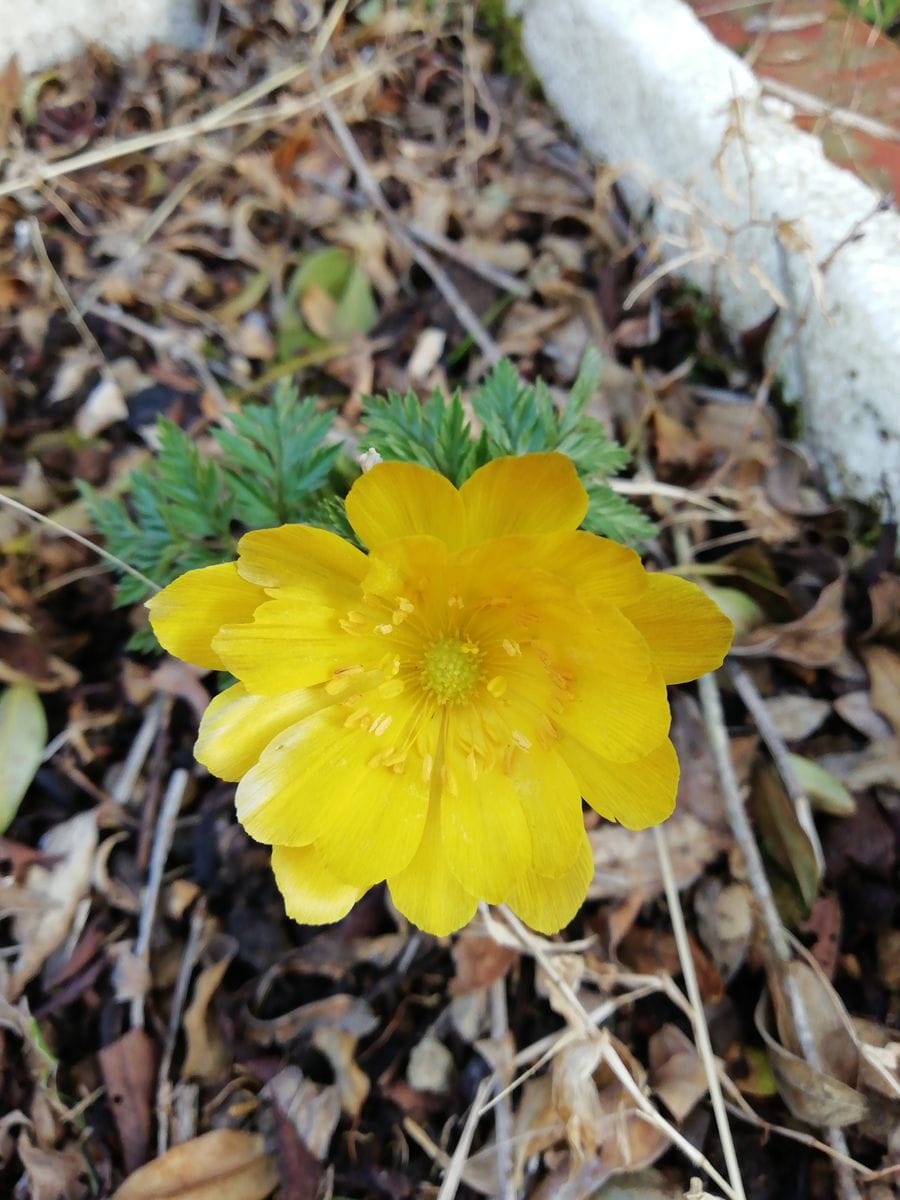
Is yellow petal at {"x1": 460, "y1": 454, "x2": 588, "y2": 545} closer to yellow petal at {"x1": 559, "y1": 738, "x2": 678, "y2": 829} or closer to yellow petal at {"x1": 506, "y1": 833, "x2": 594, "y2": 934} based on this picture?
yellow petal at {"x1": 559, "y1": 738, "x2": 678, "y2": 829}

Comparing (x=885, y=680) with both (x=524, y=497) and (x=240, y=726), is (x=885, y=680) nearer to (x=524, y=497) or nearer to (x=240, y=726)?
(x=524, y=497)

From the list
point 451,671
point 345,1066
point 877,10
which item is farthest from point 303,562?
point 877,10

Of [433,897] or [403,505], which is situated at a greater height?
[403,505]

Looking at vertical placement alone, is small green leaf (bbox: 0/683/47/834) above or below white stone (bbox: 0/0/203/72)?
below

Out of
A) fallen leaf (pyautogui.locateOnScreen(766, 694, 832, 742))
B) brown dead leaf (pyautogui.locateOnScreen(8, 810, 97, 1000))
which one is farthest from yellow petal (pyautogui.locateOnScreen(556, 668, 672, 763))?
brown dead leaf (pyautogui.locateOnScreen(8, 810, 97, 1000))

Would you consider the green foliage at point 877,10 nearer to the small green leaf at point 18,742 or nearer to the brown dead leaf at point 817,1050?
the brown dead leaf at point 817,1050

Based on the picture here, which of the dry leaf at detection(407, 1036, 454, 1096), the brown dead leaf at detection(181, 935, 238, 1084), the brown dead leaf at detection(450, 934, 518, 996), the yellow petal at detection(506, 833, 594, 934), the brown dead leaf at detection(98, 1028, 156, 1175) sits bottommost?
the brown dead leaf at detection(98, 1028, 156, 1175)
